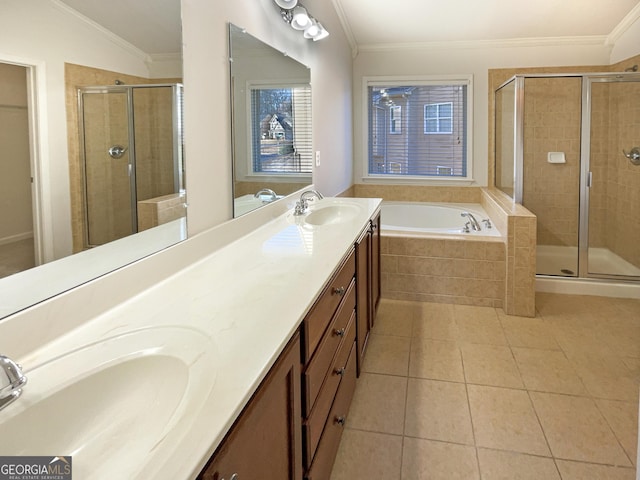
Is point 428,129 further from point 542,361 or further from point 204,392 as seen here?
point 204,392

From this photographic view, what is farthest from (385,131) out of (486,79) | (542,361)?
(542,361)

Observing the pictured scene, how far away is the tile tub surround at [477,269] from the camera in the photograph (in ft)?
10.5

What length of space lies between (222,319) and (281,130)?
1751mm

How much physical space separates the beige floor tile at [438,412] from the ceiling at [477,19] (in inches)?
113

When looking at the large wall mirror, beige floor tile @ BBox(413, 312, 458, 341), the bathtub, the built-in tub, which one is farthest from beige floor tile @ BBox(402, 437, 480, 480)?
the bathtub

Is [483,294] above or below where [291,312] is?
below

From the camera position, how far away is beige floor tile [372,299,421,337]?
3.03m

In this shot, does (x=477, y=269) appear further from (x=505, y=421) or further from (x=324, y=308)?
(x=324, y=308)

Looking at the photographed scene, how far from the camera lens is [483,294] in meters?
3.43

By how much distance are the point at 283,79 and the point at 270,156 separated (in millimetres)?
466

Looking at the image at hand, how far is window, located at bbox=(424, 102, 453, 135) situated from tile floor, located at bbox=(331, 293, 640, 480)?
7.41ft

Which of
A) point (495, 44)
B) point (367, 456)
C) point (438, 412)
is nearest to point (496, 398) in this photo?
point (438, 412)
